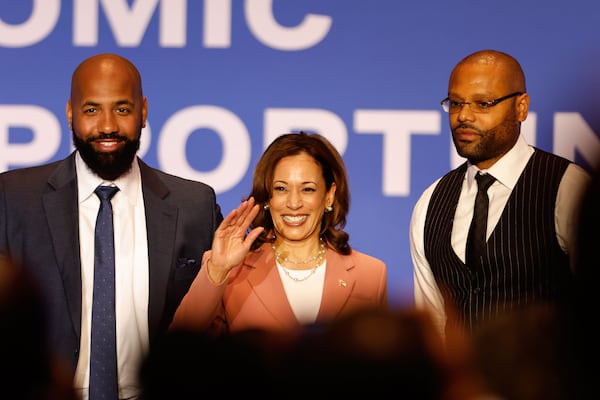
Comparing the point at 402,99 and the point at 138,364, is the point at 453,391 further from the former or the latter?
the point at 402,99

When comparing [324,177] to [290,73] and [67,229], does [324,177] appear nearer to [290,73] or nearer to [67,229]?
[67,229]

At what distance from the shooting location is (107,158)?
3088mm

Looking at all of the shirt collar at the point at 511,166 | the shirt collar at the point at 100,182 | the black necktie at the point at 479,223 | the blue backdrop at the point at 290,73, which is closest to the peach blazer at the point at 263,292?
the black necktie at the point at 479,223

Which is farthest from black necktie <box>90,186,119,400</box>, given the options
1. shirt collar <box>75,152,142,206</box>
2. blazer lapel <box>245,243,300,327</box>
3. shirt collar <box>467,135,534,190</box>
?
shirt collar <box>467,135,534,190</box>

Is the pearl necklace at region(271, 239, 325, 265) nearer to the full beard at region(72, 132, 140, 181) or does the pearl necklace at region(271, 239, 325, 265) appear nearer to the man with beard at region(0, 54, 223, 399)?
the man with beard at region(0, 54, 223, 399)

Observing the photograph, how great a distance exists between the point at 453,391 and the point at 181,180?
245 centimetres

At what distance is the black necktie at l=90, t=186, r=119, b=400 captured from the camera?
291cm

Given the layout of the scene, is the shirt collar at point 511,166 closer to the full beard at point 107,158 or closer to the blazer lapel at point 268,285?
the blazer lapel at point 268,285

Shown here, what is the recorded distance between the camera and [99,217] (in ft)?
9.98

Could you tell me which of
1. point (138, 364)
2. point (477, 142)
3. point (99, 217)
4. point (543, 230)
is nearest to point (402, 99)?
point (477, 142)

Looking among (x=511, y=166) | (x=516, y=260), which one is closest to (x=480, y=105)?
(x=511, y=166)

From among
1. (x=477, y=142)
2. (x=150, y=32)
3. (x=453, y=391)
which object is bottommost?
(x=453, y=391)

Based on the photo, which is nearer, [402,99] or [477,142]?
[477,142]

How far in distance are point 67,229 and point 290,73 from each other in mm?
1603
